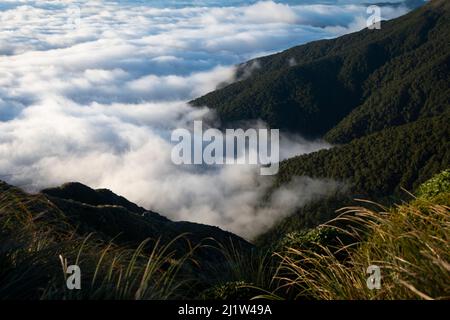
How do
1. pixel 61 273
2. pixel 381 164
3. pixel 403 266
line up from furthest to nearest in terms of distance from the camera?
pixel 381 164, pixel 61 273, pixel 403 266

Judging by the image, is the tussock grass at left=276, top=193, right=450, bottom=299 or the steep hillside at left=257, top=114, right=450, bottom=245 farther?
the steep hillside at left=257, top=114, right=450, bottom=245

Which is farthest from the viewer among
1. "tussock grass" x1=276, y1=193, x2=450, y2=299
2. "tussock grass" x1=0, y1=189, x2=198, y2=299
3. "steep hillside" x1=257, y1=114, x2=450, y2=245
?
"steep hillside" x1=257, y1=114, x2=450, y2=245

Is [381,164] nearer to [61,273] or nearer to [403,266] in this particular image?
[403,266]

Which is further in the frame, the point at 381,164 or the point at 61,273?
the point at 381,164

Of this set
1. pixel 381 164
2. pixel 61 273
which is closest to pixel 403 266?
pixel 61 273

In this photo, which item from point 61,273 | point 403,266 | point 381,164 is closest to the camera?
point 403,266

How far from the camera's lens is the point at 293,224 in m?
109

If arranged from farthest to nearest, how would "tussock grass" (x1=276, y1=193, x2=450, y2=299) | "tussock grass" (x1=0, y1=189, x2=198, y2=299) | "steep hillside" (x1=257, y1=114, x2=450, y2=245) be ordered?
"steep hillside" (x1=257, y1=114, x2=450, y2=245) → "tussock grass" (x1=0, y1=189, x2=198, y2=299) → "tussock grass" (x1=276, y1=193, x2=450, y2=299)

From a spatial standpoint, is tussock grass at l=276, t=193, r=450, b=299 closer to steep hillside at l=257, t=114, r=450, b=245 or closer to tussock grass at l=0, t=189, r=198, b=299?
tussock grass at l=0, t=189, r=198, b=299

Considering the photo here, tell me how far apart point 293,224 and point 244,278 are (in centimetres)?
10386

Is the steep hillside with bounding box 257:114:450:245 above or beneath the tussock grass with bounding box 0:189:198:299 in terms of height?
beneath

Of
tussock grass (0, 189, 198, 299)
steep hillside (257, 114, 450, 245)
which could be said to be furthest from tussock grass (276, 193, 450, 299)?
steep hillside (257, 114, 450, 245)
